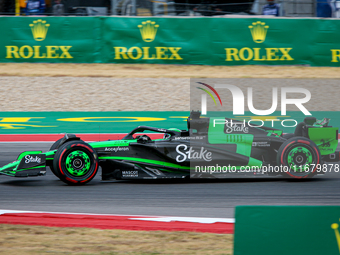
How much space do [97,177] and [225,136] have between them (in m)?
2.09

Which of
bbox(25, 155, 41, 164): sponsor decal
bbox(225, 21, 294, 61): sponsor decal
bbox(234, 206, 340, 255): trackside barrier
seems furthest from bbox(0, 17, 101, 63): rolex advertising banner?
bbox(234, 206, 340, 255): trackside barrier

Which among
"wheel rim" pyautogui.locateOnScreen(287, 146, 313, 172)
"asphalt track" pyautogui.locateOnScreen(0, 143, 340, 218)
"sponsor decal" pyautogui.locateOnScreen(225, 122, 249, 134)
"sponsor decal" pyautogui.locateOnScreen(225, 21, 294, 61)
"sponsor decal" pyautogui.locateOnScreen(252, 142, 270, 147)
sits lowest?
"asphalt track" pyautogui.locateOnScreen(0, 143, 340, 218)

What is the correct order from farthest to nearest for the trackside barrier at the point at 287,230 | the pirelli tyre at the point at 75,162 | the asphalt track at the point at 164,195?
the pirelli tyre at the point at 75,162 → the asphalt track at the point at 164,195 → the trackside barrier at the point at 287,230

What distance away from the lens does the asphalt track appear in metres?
5.96

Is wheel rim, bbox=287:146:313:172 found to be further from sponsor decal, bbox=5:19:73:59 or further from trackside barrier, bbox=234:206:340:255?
sponsor decal, bbox=5:19:73:59

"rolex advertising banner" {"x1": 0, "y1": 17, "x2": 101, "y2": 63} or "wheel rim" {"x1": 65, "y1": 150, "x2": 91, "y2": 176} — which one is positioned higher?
"rolex advertising banner" {"x1": 0, "y1": 17, "x2": 101, "y2": 63}

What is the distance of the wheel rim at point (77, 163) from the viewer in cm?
688

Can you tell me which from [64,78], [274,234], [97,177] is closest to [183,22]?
[64,78]

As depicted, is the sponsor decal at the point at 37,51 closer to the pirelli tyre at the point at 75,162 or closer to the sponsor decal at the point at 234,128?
the pirelli tyre at the point at 75,162

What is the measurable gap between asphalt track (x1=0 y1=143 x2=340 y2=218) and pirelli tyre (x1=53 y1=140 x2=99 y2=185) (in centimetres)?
14

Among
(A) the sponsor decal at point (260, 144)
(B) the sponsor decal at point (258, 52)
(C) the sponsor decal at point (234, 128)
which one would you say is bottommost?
(A) the sponsor decal at point (260, 144)

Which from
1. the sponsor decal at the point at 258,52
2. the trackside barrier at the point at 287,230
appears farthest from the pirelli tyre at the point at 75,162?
the sponsor decal at the point at 258,52

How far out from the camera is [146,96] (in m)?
15.3

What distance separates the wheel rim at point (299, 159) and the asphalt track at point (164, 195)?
23 centimetres
